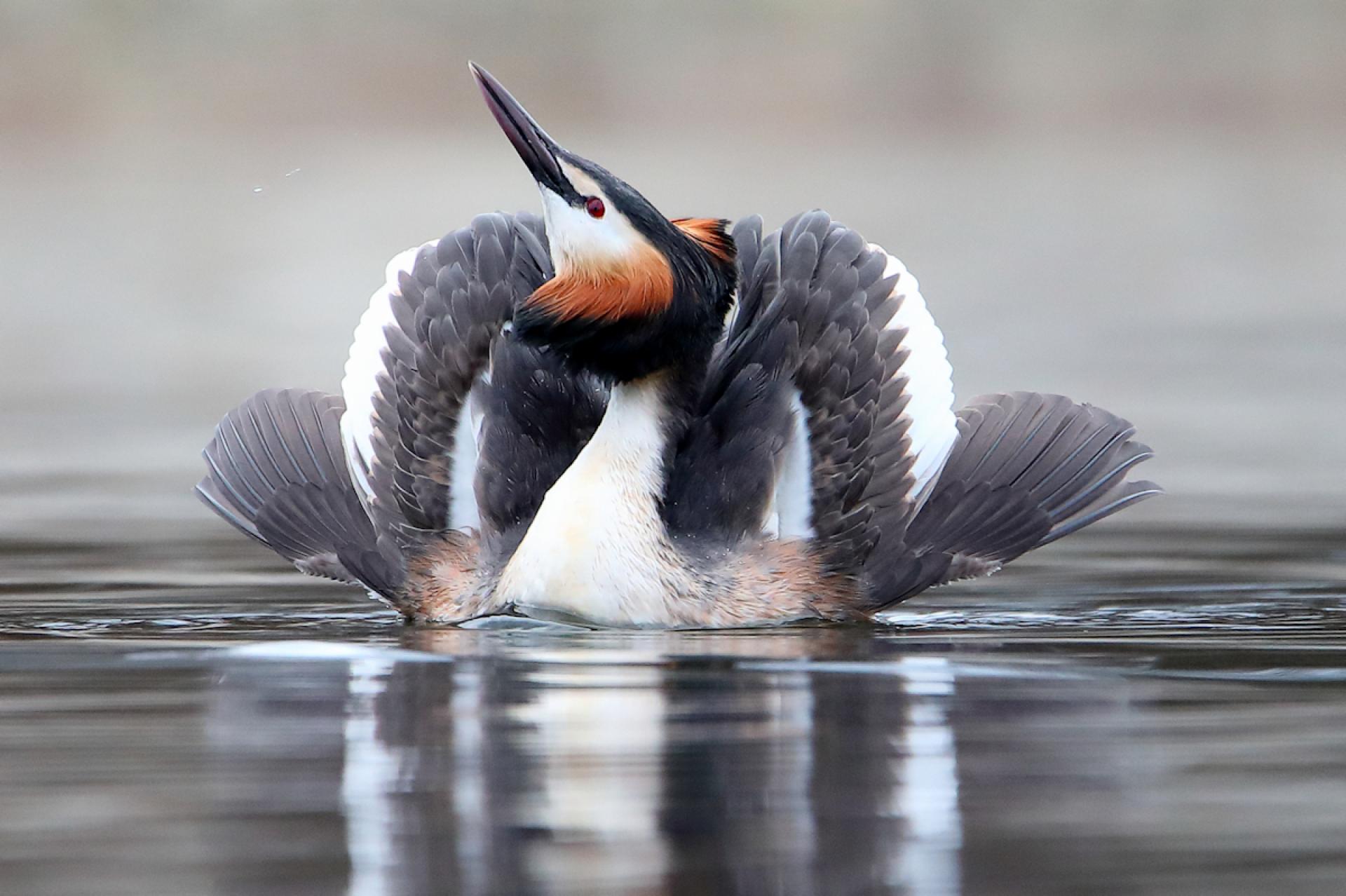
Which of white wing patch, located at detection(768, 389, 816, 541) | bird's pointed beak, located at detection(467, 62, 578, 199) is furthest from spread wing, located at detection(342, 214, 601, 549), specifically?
white wing patch, located at detection(768, 389, 816, 541)

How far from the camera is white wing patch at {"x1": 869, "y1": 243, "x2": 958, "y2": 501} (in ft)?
27.7

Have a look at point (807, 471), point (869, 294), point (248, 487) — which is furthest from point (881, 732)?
point (248, 487)

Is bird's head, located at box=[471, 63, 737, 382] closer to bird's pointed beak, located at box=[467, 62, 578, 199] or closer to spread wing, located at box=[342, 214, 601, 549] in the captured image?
bird's pointed beak, located at box=[467, 62, 578, 199]

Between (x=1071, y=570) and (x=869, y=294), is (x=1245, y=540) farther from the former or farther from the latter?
(x=869, y=294)

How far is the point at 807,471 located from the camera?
322 inches

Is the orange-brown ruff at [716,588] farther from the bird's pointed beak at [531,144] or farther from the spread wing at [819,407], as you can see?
the bird's pointed beak at [531,144]

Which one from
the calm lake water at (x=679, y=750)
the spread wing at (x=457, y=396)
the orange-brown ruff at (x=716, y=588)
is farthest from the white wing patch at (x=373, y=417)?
the calm lake water at (x=679, y=750)

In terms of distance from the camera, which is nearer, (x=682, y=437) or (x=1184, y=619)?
(x=1184, y=619)

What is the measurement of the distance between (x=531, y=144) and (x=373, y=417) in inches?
50.4

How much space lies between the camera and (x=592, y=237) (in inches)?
303

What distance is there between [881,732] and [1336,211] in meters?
17.8

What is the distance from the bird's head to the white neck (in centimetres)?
19

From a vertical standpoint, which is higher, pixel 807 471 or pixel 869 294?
pixel 869 294

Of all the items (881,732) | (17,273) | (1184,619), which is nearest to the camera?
(881,732)
